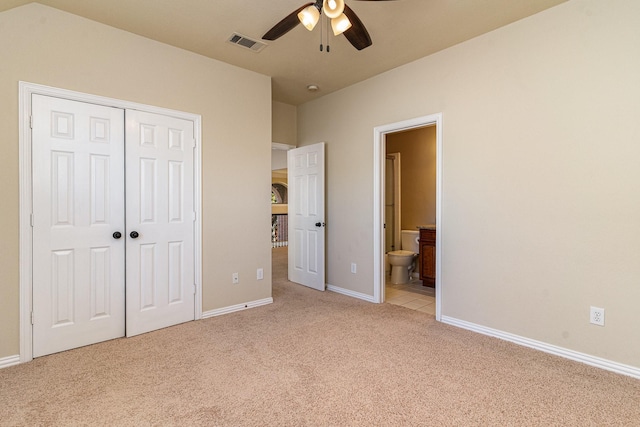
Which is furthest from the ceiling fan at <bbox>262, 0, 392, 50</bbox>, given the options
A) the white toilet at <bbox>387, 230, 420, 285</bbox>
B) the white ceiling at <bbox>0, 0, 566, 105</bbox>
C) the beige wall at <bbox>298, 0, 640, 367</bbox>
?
the white toilet at <bbox>387, 230, 420, 285</bbox>

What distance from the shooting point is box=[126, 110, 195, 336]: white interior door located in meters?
2.88

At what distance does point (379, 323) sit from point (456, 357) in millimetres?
848

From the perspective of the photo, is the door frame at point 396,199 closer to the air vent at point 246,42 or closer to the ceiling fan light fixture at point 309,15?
the air vent at point 246,42

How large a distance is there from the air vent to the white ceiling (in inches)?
2.3

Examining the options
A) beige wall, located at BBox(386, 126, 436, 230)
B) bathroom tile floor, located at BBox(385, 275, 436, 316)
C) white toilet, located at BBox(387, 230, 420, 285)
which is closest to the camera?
bathroom tile floor, located at BBox(385, 275, 436, 316)

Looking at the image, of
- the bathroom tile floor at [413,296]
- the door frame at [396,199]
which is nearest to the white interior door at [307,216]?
the bathroom tile floor at [413,296]

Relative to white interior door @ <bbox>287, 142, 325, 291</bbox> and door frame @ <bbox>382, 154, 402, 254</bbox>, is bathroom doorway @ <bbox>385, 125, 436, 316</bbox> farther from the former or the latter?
white interior door @ <bbox>287, 142, 325, 291</bbox>

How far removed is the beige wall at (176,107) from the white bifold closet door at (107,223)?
0.47 ft

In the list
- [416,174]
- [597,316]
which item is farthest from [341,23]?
[416,174]

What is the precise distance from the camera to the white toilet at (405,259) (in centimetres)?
482

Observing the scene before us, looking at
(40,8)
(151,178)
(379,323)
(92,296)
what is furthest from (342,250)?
(40,8)

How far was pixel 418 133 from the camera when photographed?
537cm

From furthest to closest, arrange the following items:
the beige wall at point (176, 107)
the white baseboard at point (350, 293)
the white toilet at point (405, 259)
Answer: the white toilet at point (405, 259) → the white baseboard at point (350, 293) → the beige wall at point (176, 107)

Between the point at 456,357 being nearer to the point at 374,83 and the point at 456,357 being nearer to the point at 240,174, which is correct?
the point at 240,174
